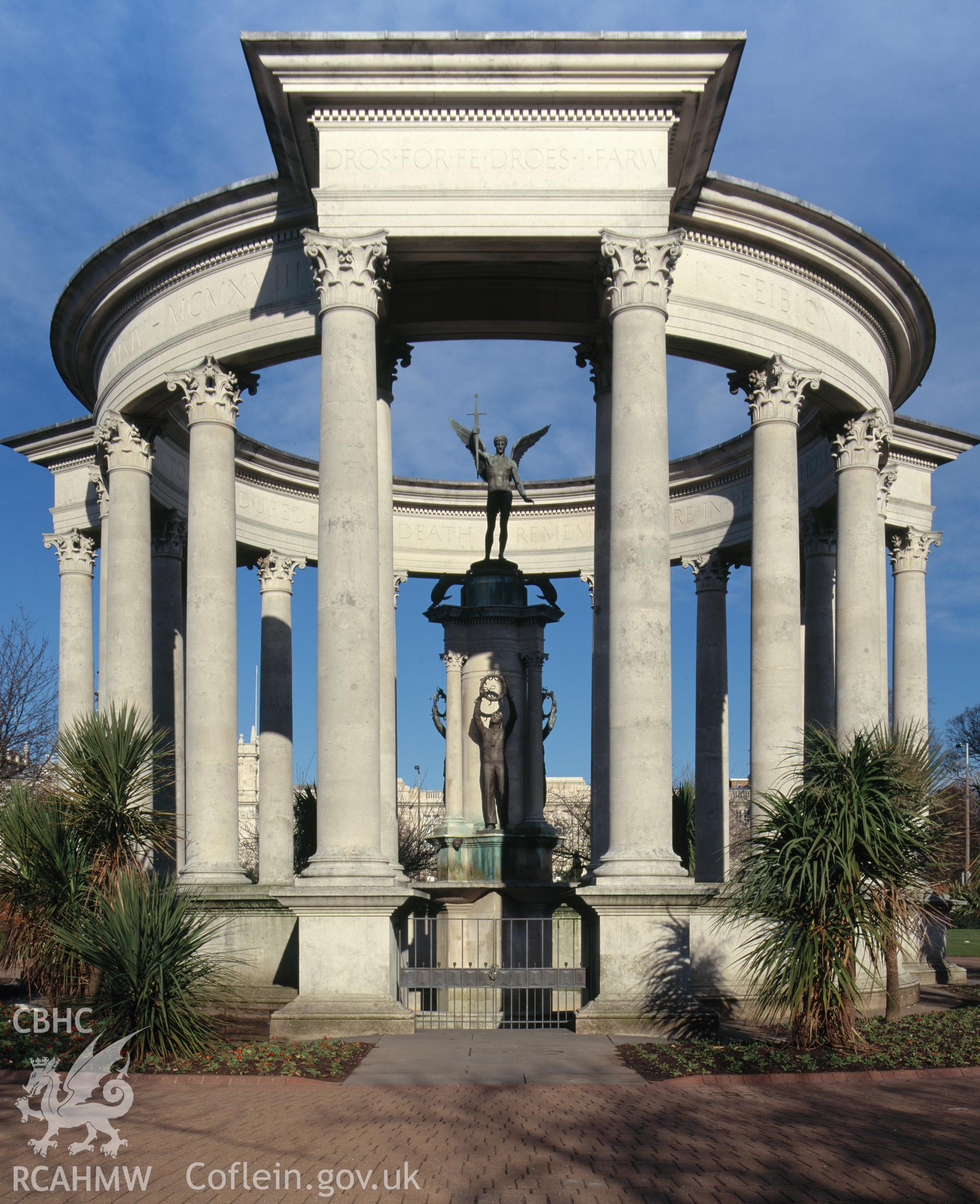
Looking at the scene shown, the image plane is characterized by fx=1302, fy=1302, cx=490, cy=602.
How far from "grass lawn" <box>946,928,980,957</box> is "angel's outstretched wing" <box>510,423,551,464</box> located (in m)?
30.7

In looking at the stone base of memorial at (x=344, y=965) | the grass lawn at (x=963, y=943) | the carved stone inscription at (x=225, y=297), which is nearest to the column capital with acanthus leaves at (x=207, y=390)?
the carved stone inscription at (x=225, y=297)

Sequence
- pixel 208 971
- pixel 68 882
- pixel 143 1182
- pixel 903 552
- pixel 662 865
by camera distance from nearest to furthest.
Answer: pixel 143 1182 < pixel 208 971 < pixel 68 882 < pixel 662 865 < pixel 903 552

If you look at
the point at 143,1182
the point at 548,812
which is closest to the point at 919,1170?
the point at 143,1182

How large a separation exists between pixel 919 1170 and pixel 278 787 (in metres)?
38.7

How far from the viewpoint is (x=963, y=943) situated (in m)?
72.8

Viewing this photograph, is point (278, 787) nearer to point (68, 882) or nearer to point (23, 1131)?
point (68, 882)

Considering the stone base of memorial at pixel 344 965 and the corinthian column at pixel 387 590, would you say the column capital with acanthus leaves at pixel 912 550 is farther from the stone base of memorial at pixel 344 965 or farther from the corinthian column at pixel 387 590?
the stone base of memorial at pixel 344 965

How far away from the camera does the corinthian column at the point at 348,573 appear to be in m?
30.5

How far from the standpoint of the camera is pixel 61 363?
151 ft

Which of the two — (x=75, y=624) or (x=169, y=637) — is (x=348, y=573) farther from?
(x=75, y=624)

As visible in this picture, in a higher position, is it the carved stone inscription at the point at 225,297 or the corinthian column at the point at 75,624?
the carved stone inscription at the point at 225,297

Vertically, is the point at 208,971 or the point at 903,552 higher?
the point at 903,552

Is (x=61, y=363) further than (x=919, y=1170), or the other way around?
(x=61, y=363)

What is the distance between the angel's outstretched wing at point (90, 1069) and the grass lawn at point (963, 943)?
46869 millimetres
